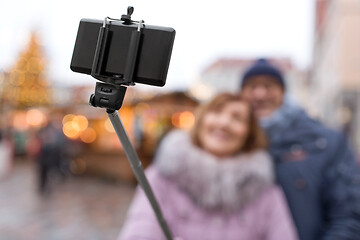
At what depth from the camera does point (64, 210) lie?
271 inches

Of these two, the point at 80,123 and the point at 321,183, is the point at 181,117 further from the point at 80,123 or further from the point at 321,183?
the point at 321,183

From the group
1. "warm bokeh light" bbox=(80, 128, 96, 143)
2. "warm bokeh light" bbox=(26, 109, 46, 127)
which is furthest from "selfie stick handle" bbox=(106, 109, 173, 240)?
"warm bokeh light" bbox=(26, 109, 46, 127)

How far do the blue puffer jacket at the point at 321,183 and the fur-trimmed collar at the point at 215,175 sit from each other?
0.20 m

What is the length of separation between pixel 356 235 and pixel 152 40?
1438mm

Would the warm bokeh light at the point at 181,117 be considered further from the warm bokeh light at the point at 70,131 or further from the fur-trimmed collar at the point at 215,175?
the fur-trimmed collar at the point at 215,175

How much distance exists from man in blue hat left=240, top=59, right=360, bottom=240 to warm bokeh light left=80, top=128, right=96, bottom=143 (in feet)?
39.8

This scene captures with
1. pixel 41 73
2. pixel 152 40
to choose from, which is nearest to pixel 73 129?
pixel 41 73

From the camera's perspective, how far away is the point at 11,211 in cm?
662

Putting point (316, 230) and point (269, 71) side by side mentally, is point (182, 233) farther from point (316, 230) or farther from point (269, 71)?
point (269, 71)

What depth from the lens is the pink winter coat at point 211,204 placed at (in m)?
1.61

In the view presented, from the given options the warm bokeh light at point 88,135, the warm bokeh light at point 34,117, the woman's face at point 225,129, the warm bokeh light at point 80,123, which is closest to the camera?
the woman's face at point 225,129

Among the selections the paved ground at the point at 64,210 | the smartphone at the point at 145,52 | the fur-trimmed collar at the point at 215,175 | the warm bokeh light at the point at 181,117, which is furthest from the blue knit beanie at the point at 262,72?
the warm bokeh light at the point at 181,117

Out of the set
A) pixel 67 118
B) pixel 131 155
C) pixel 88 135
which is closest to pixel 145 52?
pixel 131 155

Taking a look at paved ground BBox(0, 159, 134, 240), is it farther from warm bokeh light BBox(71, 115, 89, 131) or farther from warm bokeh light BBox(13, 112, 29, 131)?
warm bokeh light BBox(13, 112, 29, 131)
